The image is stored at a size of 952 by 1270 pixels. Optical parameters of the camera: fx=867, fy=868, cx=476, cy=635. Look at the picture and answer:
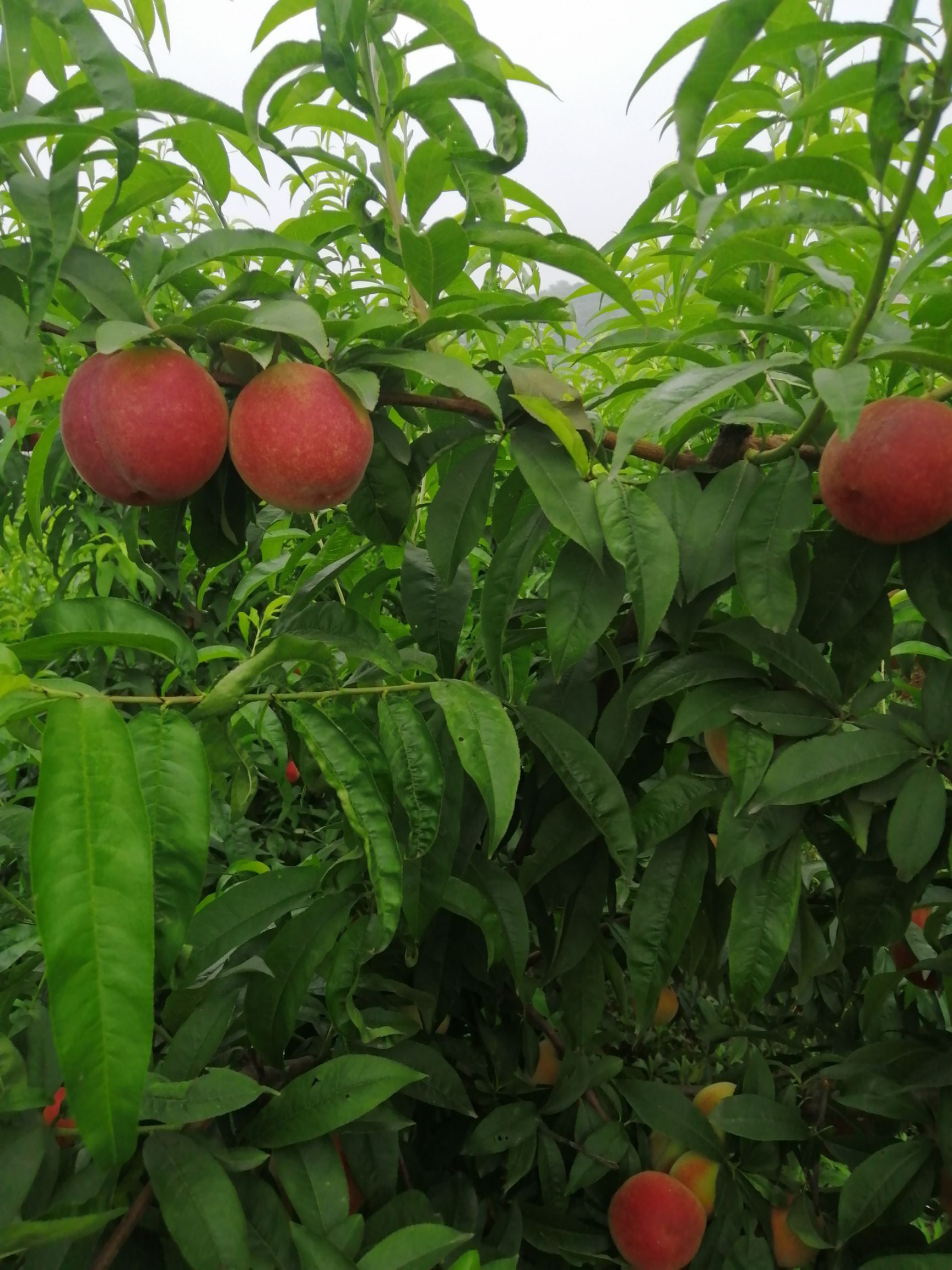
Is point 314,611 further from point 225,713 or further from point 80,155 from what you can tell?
point 80,155

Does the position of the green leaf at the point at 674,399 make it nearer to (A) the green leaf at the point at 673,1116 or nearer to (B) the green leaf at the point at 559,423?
(B) the green leaf at the point at 559,423

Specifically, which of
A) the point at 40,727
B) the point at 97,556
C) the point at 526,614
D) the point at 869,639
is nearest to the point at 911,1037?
the point at 869,639

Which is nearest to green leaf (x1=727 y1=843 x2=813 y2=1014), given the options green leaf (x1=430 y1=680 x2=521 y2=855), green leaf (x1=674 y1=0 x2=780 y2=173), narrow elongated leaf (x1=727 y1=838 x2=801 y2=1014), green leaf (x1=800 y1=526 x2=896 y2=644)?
narrow elongated leaf (x1=727 y1=838 x2=801 y2=1014)

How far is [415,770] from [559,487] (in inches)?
8.9

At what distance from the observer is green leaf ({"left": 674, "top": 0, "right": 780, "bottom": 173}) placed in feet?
1.65

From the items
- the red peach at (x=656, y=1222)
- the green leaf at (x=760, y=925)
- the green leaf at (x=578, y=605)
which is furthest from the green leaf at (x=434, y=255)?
the red peach at (x=656, y=1222)

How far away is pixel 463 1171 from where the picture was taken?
2.98ft

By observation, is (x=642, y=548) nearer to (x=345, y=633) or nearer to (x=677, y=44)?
(x=345, y=633)

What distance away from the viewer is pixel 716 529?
0.64 metres

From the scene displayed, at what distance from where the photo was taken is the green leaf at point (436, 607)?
75 centimetres

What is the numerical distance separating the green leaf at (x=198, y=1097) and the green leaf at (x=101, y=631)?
281 millimetres

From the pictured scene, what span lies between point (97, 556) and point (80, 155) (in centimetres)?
115

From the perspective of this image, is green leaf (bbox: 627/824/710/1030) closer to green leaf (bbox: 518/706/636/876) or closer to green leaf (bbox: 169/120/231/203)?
green leaf (bbox: 518/706/636/876)

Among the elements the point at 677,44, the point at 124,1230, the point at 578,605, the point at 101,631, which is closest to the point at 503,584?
the point at 578,605
